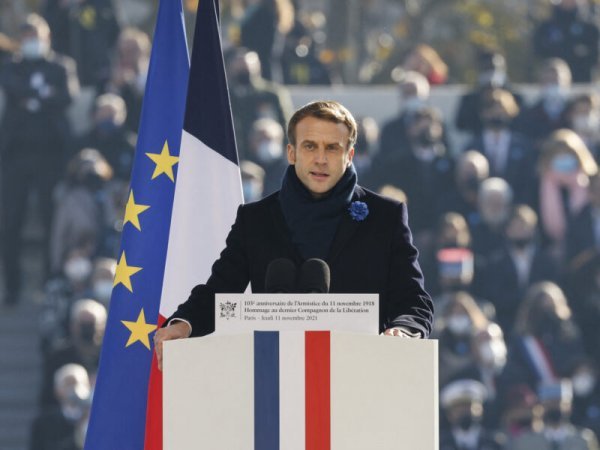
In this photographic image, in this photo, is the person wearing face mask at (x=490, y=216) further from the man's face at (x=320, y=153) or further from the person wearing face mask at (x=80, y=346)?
the man's face at (x=320, y=153)

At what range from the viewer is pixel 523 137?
15227 millimetres

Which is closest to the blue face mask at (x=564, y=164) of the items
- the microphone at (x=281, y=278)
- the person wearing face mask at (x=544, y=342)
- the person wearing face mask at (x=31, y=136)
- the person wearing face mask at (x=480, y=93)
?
the person wearing face mask at (x=480, y=93)

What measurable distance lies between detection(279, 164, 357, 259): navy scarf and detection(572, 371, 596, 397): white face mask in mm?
9122

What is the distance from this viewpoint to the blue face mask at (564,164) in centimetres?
1471

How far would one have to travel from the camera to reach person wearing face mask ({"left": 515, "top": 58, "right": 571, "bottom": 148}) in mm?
15359

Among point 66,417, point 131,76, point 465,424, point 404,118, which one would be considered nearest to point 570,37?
point 404,118

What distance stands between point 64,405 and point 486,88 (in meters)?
4.27

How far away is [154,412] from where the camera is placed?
5.73 meters

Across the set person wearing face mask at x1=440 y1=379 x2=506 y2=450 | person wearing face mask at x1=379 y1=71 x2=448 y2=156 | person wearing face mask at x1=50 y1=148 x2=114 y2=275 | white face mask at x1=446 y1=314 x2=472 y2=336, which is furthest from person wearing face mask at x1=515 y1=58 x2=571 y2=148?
person wearing face mask at x1=50 y1=148 x2=114 y2=275

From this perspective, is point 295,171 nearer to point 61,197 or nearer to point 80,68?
point 61,197

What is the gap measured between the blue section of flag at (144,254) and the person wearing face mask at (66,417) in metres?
6.33

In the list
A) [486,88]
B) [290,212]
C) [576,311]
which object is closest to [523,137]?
[486,88]

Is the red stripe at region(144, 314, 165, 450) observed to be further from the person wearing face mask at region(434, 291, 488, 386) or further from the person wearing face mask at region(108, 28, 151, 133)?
the person wearing face mask at region(108, 28, 151, 133)

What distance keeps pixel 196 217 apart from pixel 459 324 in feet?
24.2
